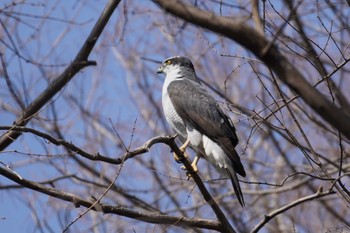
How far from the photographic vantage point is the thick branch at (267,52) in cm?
245

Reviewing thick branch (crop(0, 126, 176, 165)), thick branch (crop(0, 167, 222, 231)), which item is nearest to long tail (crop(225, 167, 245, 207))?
thick branch (crop(0, 167, 222, 231))

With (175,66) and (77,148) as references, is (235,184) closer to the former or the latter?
(77,148)

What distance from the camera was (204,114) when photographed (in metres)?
6.36

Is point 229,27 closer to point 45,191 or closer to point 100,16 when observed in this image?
point 45,191

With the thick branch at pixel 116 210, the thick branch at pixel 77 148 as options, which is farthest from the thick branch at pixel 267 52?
the thick branch at pixel 116 210

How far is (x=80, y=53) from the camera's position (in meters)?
6.31

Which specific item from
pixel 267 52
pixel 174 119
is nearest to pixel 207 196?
pixel 174 119

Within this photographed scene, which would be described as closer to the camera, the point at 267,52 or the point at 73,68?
the point at 267,52

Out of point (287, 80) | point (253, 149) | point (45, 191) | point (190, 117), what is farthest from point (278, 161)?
point (287, 80)

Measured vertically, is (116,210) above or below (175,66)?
below

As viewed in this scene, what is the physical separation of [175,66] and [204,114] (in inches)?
47.8

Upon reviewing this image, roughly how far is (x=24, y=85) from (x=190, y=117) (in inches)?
62.2

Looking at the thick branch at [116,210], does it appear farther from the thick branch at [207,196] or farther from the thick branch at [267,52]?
the thick branch at [267,52]

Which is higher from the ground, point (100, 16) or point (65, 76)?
point (100, 16)
